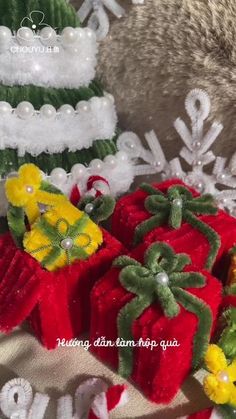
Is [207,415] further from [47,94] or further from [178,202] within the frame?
[47,94]

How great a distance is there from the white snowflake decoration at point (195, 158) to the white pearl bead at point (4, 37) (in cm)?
21

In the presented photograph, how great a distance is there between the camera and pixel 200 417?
50cm

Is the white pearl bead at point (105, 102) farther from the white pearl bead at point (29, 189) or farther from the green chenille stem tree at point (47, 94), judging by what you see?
the white pearl bead at point (29, 189)

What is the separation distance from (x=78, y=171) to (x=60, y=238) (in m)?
0.15

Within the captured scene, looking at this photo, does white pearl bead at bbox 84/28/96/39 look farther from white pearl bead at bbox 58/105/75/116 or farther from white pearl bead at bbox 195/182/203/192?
white pearl bead at bbox 195/182/203/192

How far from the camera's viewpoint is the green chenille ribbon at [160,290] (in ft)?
1.63

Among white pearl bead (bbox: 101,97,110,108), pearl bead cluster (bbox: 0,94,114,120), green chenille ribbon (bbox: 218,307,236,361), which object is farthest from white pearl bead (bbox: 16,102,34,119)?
green chenille ribbon (bbox: 218,307,236,361)

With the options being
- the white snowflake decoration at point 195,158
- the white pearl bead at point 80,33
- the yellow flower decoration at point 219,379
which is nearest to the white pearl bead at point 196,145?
the white snowflake decoration at point 195,158

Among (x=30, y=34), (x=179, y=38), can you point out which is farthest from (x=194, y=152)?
(x=30, y=34)

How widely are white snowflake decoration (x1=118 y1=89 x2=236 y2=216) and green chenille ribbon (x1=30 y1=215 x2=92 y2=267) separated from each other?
222 mm

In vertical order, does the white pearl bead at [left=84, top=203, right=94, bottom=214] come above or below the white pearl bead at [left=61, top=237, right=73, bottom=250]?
below

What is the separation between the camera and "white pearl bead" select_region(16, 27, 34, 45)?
2.05 feet

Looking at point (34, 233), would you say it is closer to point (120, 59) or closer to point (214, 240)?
point (214, 240)

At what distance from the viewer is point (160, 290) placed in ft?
1.65
